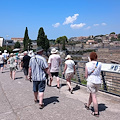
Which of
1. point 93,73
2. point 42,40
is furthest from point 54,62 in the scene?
point 42,40

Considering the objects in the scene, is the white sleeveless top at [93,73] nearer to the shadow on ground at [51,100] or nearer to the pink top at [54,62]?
the shadow on ground at [51,100]

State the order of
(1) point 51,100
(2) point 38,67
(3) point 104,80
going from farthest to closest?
1. (3) point 104,80
2. (1) point 51,100
3. (2) point 38,67

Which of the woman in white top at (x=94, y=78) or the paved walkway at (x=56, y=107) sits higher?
the woman in white top at (x=94, y=78)

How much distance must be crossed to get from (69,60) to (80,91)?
138cm

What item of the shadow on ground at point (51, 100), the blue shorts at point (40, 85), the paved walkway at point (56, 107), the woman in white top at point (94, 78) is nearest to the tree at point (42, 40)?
the paved walkway at point (56, 107)

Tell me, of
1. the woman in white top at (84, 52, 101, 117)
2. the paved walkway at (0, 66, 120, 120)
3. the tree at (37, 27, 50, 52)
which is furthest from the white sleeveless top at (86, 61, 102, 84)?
the tree at (37, 27, 50, 52)

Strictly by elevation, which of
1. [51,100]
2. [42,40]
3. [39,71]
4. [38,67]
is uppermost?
[42,40]

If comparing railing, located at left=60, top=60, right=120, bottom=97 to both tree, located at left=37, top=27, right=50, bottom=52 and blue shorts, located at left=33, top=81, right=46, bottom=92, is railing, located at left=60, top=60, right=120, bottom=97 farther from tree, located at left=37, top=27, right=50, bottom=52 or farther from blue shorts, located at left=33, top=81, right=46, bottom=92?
tree, located at left=37, top=27, right=50, bottom=52

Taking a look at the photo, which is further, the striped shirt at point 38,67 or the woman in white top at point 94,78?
the striped shirt at point 38,67

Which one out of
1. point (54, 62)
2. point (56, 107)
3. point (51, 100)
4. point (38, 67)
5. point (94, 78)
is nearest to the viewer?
point (94, 78)

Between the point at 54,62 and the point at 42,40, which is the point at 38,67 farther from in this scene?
the point at 42,40

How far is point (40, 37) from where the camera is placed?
7000cm

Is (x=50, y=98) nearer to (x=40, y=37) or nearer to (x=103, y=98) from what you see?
(x=103, y=98)

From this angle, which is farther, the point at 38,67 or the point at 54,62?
the point at 54,62
